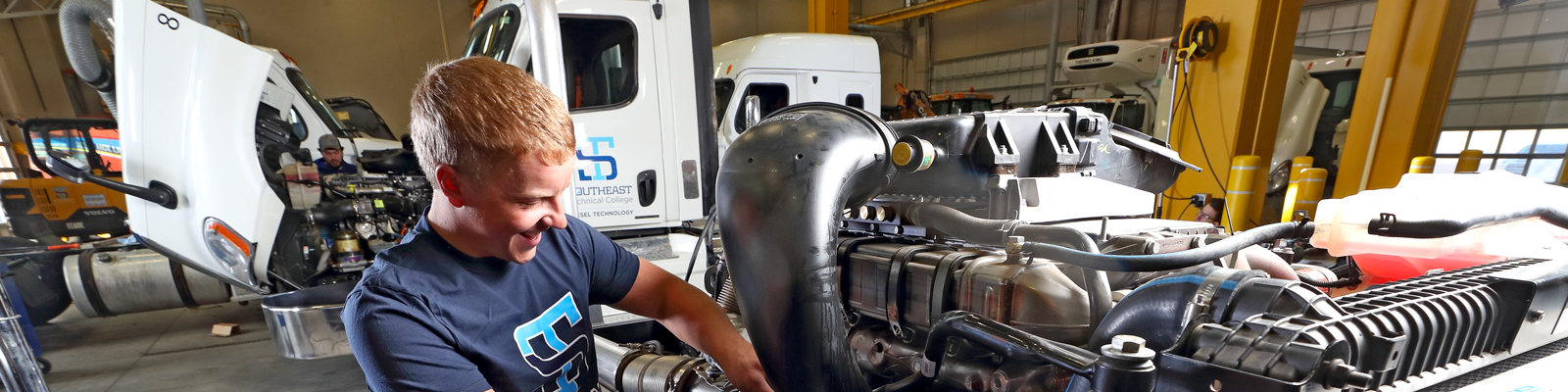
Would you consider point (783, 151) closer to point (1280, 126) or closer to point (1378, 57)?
point (1378, 57)

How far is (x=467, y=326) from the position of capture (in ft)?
3.34

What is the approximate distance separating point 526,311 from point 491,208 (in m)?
0.27

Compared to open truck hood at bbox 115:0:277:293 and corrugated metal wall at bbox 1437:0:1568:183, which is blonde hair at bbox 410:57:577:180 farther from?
corrugated metal wall at bbox 1437:0:1568:183

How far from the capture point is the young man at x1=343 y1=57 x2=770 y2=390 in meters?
0.91

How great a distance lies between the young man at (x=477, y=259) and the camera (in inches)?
35.7

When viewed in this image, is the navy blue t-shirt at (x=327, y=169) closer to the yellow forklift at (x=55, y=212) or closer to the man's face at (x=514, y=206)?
the yellow forklift at (x=55, y=212)

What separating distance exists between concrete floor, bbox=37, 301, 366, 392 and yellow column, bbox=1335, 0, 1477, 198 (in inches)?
307

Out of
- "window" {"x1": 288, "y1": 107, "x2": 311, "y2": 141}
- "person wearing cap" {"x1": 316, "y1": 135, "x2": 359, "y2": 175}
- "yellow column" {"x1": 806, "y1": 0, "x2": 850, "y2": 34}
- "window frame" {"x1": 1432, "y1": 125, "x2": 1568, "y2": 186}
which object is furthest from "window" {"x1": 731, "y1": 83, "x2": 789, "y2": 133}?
"window frame" {"x1": 1432, "y1": 125, "x2": 1568, "y2": 186}

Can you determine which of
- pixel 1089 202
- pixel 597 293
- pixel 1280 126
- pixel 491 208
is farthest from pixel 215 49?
pixel 1280 126

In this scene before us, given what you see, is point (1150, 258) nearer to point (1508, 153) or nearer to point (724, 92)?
point (724, 92)

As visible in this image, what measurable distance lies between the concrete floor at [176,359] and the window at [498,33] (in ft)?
6.82

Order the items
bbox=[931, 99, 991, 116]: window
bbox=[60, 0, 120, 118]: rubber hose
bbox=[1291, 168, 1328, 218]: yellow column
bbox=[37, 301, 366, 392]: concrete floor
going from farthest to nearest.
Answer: bbox=[931, 99, 991, 116]: window
bbox=[1291, 168, 1328, 218]: yellow column
bbox=[37, 301, 366, 392]: concrete floor
bbox=[60, 0, 120, 118]: rubber hose

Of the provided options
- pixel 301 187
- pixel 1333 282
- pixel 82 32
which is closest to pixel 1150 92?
pixel 1333 282

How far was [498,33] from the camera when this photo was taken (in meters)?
3.30
